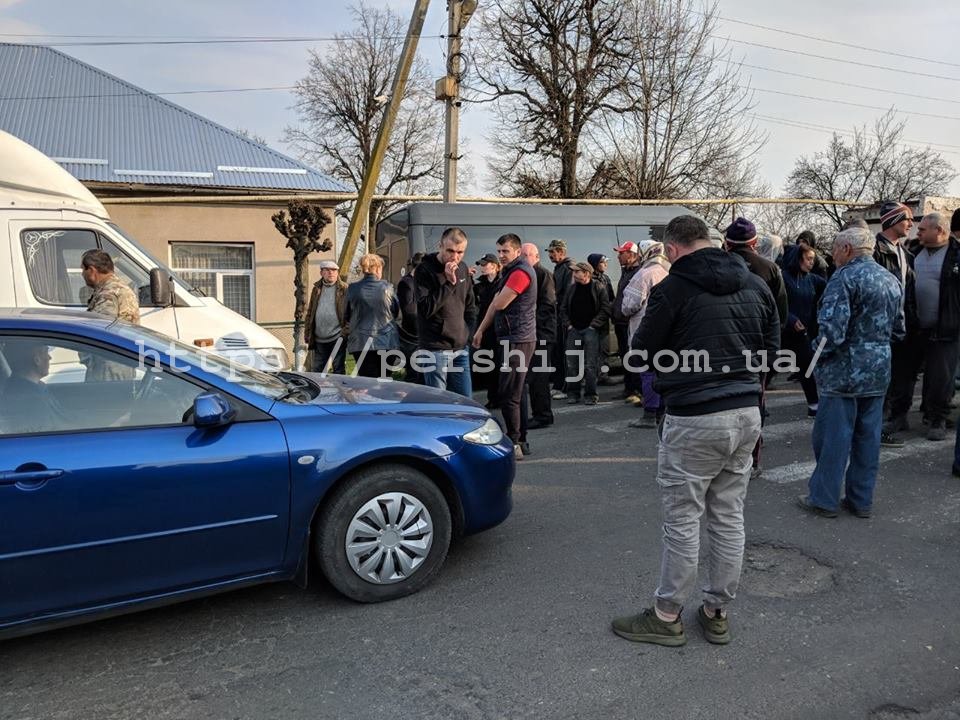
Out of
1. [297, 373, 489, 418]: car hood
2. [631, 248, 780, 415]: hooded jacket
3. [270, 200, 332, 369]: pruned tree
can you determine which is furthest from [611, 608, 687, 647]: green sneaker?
[270, 200, 332, 369]: pruned tree

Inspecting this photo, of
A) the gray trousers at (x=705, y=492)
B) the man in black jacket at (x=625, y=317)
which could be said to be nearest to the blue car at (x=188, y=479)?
the gray trousers at (x=705, y=492)

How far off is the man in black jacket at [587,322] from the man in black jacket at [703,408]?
564 centimetres

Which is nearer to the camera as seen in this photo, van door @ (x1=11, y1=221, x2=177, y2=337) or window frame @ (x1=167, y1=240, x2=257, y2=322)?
van door @ (x1=11, y1=221, x2=177, y2=337)

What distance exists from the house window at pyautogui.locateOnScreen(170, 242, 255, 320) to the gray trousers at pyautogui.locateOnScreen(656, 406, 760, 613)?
45.2 ft

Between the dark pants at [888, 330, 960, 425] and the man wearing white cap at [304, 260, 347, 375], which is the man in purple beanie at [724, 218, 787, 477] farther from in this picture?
the man wearing white cap at [304, 260, 347, 375]

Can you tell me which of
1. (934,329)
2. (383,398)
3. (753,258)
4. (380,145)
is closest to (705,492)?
(383,398)

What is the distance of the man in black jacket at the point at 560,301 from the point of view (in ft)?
30.0

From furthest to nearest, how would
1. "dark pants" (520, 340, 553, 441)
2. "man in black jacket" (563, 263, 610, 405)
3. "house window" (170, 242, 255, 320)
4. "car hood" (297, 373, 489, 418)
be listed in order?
"house window" (170, 242, 255, 320) → "man in black jacket" (563, 263, 610, 405) → "dark pants" (520, 340, 553, 441) → "car hood" (297, 373, 489, 418)

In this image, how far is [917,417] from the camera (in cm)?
752

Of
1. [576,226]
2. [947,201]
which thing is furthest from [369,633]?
[947,201]

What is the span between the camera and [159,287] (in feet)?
19.1

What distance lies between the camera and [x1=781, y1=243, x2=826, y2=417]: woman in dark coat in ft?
24.7

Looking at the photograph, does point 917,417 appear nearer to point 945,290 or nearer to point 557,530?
point 945,290

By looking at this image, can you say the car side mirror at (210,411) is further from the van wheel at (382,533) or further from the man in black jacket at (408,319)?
the man in black jacket at (408,319)
